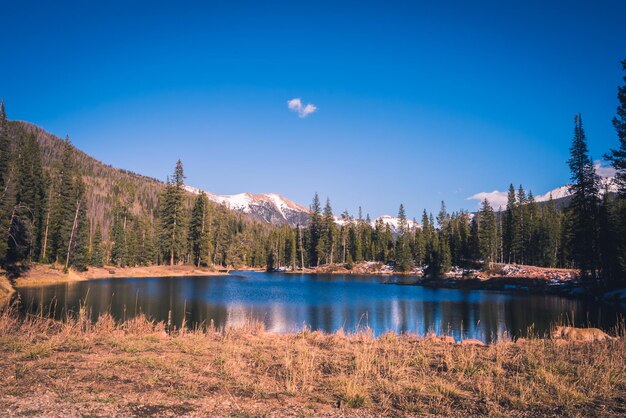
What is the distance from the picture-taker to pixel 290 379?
943cm

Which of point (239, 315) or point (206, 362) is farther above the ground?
point (206, 362)

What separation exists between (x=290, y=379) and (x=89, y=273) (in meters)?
59.4

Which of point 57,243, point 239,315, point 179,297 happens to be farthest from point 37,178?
point 239,315

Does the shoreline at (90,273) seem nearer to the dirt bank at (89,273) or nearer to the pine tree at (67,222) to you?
the dirt bank at (89,273)

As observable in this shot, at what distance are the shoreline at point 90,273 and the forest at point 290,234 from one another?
2204mm

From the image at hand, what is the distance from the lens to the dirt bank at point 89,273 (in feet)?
148

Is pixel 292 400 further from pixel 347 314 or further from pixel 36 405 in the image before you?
pixel 347 314

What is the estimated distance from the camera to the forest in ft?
141

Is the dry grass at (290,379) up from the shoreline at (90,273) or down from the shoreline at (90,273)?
up

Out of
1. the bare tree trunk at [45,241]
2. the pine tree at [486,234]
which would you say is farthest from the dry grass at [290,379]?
the pine tree at [486,234]

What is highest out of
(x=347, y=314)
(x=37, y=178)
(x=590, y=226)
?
(x=37, y=178)

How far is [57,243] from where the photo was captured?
58.4 m

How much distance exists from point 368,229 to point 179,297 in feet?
287

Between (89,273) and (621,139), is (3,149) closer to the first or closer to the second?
(89,273)
